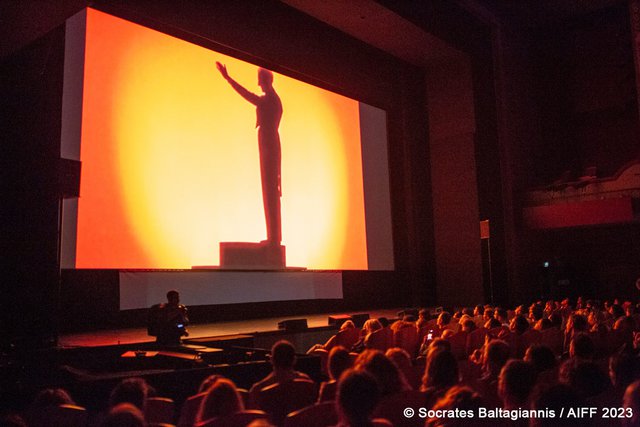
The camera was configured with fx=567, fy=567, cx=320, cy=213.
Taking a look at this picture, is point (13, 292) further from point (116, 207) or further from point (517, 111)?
point (517, 111)

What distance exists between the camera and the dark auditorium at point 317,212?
329cm

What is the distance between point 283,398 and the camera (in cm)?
316

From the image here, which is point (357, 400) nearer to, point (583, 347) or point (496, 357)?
point (496, 357)

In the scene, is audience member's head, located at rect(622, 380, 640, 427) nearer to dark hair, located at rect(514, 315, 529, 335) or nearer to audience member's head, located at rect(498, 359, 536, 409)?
audience member's head, located at rect(498, 359, 536, 409)

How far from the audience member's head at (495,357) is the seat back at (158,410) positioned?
2.15 metres

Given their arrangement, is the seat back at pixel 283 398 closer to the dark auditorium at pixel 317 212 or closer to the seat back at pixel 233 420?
the dark auditorium at pixel 317 212

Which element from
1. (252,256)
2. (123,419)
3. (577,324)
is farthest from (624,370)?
(252,256)

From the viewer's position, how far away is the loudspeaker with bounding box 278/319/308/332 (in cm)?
866

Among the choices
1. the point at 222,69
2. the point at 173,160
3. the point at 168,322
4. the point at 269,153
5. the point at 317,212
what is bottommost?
the point at 168,322

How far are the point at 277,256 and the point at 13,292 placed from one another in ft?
16.7

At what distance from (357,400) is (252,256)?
847cm

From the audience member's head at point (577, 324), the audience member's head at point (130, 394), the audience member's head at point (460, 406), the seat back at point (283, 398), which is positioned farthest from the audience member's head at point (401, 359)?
the audience member's head at point (577, 324)

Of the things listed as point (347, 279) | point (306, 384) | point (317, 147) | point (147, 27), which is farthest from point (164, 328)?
point (347, 279)

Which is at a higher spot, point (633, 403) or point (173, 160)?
point (173, 160)
